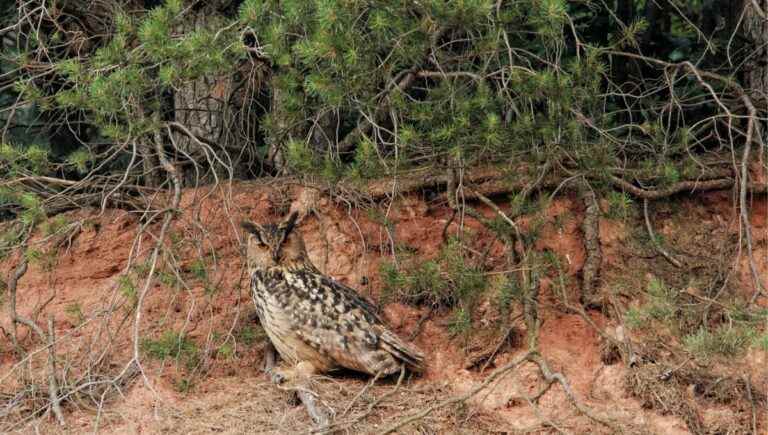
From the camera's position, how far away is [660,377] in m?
5.96

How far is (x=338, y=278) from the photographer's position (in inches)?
281

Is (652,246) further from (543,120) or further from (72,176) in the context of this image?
(72,176)

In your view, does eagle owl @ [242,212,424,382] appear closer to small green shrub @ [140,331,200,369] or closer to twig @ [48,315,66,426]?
small green shrub @ [140,331,200,369]

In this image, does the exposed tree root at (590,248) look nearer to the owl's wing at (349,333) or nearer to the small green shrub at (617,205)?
the small green shrub at (617,205)

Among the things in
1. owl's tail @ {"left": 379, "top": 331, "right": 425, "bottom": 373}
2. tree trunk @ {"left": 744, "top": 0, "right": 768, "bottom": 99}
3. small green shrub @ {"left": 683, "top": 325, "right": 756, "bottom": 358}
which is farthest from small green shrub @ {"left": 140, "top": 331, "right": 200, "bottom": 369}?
tree trunk @ {"left": 744, "top": 0, "right": 768, "bottom": 99}

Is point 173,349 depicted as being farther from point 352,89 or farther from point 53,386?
point 352,89

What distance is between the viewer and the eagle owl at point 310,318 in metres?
6.19

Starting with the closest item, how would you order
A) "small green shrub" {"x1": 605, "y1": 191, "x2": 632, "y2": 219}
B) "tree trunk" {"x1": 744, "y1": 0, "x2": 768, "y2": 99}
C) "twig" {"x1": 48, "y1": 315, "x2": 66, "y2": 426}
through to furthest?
"twig" {"x1": 48, "y1": 315, "x2": 66, "y2": 426} < "small green shrub" {"x1": 605, "y1": 191, "x2": 632, "y2": 219} < "tree trunk" {"x1": 744, "y1": 0, "x2": 768, "y2": 99}

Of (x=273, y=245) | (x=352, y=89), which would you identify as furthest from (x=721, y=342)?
(x=273, y=245)

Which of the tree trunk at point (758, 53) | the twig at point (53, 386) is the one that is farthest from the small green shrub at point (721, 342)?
the twig at point (53, 386)

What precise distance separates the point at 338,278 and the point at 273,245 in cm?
77

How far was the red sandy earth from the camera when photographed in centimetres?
617

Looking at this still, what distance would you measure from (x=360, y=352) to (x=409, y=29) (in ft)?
6.06

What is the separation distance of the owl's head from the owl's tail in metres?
0.80
